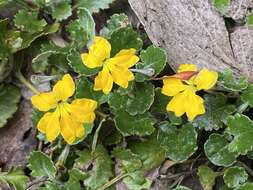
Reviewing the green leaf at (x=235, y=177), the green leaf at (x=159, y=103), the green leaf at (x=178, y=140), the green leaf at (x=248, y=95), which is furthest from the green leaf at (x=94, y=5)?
the green leaf at (x=235, y=177)

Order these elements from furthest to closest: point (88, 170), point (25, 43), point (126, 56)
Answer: point (25, 43), point (88, 170), point (126, 56)

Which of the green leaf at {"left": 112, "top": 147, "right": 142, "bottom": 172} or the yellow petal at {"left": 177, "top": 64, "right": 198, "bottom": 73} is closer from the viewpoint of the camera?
the yellow petal at {"left": 177, "top": 64, "right": 198, "bottom": 73}

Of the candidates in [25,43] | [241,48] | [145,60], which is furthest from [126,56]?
[25,43]

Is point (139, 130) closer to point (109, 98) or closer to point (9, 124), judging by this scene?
point (109, 98)

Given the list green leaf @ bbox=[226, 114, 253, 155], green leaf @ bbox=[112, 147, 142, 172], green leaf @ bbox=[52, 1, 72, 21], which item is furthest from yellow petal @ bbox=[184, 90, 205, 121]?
green leaf @ bbox=[52, 1, 72, 21]

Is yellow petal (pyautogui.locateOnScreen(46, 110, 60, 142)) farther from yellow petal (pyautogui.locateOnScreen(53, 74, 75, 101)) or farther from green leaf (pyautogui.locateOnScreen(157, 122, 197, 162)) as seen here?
green leaf (pyautogui.locateOnScreen(157, 122, 197, 162))

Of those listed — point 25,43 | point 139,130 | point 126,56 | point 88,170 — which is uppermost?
point 126,56

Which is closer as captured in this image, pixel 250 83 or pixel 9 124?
pixel 250 83

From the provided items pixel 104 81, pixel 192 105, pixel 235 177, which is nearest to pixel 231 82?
pixel 192 105
